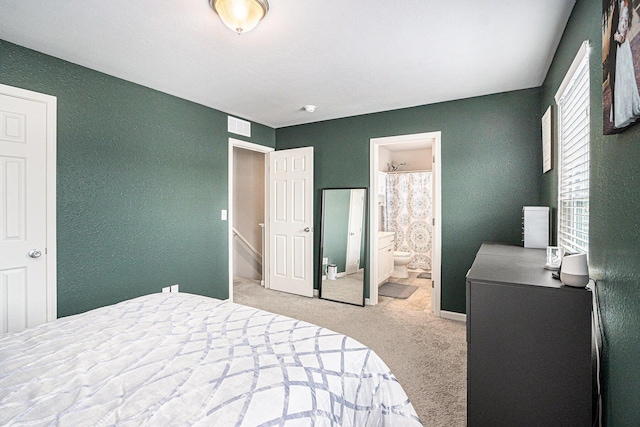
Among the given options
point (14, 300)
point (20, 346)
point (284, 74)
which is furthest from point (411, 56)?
point (14, 300)

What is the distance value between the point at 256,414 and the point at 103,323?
114 centimetres

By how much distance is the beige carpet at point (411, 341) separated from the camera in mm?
2066

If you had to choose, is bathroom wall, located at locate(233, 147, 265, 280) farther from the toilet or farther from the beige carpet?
the toilet

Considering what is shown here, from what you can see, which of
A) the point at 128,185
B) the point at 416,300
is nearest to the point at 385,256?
the point at 416,300

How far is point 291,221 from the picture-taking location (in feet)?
15.2

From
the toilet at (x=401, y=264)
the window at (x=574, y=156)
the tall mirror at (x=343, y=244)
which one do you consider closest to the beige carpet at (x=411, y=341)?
the tall mirror at (x=343, y=244)

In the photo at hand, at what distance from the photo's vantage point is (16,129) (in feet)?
7.68

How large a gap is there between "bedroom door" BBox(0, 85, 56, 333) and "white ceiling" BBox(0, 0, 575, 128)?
0.50 meters

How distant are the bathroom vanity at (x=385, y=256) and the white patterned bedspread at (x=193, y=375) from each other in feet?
10.6

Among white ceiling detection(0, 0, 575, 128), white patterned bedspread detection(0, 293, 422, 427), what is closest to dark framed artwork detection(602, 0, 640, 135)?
white ceiling detection(0, 0, 575, 128)

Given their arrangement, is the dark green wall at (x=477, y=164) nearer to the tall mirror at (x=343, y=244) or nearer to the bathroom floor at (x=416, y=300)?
the bathroom floor at (x=416, y=300)

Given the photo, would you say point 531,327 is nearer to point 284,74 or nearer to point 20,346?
point 20,346

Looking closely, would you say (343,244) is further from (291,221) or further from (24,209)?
(24,209)

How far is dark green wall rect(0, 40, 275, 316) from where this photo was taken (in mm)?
2580
